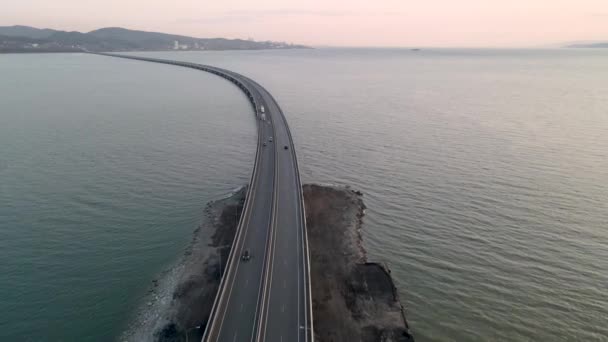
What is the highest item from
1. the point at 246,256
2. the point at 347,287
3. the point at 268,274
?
the point at 246,256

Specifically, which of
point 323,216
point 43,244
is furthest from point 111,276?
point 323,216

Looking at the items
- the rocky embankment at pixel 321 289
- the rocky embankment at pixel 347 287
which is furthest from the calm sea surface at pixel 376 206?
the rocky embankment at pixel 347 287

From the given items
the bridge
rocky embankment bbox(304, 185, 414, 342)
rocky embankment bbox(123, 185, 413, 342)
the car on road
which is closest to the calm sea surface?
rocky embankment bbox(123, 185, 413, 342)

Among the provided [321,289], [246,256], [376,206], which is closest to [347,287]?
[321,289]

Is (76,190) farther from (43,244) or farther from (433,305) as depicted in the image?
(433,305)

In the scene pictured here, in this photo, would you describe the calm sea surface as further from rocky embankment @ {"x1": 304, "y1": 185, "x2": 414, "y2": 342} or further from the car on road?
the car on road

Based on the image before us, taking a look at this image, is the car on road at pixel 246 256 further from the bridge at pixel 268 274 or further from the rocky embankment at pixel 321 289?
the rocky embankment at pixel 321 289

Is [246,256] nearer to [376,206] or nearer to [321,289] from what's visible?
[321,289]
